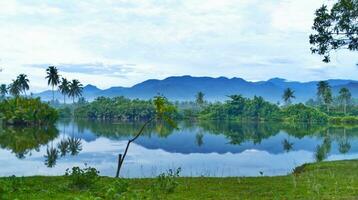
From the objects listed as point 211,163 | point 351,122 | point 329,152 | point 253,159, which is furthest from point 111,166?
point 351,122

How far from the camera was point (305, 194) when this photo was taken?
19.2 metres

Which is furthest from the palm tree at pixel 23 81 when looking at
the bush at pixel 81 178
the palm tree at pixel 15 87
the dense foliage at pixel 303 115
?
the bush at pixel 81 178

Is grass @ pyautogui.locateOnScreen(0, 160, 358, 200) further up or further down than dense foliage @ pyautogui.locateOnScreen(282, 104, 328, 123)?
further down

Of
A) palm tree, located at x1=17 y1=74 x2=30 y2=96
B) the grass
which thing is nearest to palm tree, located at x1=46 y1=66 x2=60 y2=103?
palm tree, located at x1=17 y1=74 x2=30 y2=96

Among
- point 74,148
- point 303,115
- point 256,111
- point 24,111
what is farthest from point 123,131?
point 256,111

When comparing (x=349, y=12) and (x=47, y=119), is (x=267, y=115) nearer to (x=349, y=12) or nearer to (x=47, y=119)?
(x=47, y=119)

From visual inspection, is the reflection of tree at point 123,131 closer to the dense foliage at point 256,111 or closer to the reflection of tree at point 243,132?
the reflection of tree at point 243,132

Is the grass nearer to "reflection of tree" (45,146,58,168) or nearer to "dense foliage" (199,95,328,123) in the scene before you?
"reflection of tree" (45,146,58,168)

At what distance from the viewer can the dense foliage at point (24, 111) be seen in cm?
10775

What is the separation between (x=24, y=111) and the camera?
107375 mm

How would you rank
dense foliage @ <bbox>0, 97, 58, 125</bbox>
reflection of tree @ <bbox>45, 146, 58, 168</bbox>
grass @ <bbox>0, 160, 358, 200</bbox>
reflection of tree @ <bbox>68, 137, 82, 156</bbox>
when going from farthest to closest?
dense foliage @ <bbox>0, 97, 58, 125</bbox> < reflection of tree @ <bbox>68, 137, 82, 156</bbox> < reflection of tree @ <bbox>45, 146, 58, 168</bbox> < grass @ <bbox>0, 160, 358, 200</bbox>

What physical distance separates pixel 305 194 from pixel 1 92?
17729 cm

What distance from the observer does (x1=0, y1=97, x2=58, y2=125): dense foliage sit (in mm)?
107750

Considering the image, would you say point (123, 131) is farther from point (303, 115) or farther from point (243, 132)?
point (303, 115)
